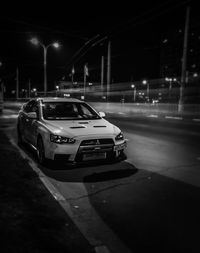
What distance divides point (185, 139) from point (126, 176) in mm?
5983

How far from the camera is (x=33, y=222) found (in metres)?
4.03

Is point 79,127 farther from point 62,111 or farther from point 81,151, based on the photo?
point 62,111

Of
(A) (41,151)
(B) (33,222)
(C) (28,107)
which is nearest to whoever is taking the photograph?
(B) (33,222)

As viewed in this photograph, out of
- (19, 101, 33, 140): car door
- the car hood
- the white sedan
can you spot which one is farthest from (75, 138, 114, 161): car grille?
(19, 101, 33, 140): car door

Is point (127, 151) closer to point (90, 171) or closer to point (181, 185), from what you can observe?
point (90, 171)

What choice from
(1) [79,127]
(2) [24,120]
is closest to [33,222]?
(1) [79,127]

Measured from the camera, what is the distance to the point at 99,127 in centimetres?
711

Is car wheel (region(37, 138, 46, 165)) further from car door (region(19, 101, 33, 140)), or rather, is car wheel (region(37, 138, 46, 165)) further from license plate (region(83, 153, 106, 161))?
car door (region(19, 101, 33, 140))

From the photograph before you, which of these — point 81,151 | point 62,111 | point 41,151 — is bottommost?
point 41,151

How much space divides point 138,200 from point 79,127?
2563 millimetres

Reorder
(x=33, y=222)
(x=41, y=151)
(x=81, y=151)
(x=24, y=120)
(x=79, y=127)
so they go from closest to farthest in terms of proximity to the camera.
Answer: (x=33, y=222) < (x=81, y=151) < (x=79, y=127) < (x=41, y=151) < (x=24, y=120)

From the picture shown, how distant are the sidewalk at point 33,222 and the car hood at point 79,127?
121 centimetres

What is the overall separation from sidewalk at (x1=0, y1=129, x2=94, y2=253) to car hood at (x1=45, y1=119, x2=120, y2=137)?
1.21m

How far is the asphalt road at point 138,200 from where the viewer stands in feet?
12.1
